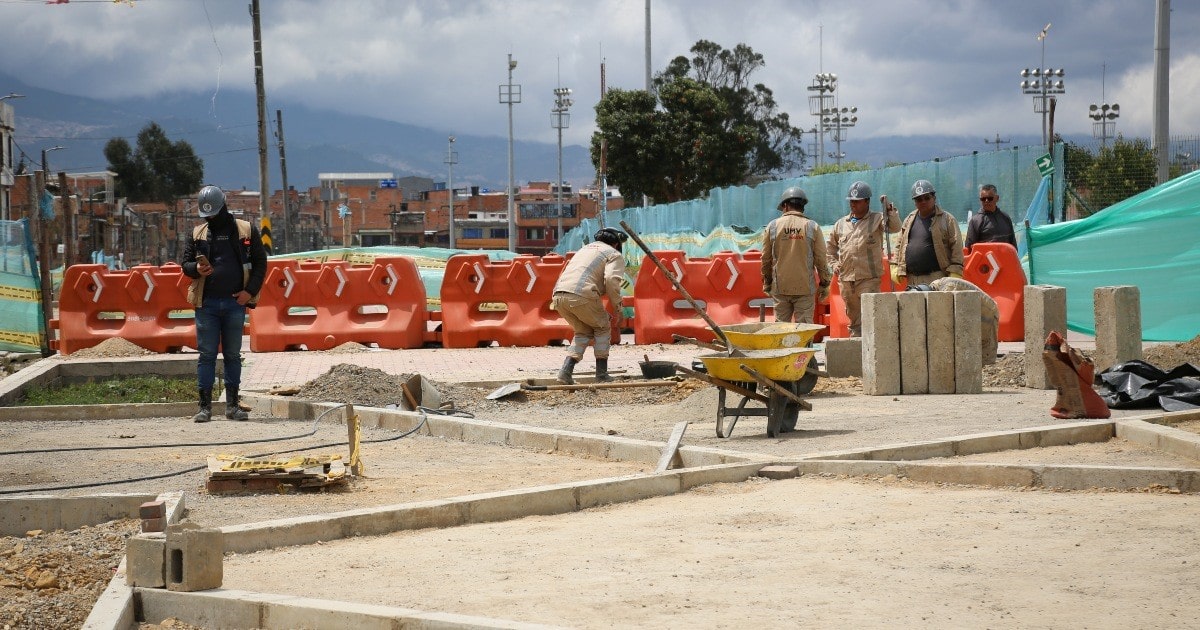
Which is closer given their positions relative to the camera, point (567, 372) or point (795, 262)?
point (795, 262)

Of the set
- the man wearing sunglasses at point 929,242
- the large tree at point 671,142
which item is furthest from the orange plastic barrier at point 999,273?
the large tree at point 671,142

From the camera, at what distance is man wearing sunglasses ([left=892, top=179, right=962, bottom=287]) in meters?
13.2

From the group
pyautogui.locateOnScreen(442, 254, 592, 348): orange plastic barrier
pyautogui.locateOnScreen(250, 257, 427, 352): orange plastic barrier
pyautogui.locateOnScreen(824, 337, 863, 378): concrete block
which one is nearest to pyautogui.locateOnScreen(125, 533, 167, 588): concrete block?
pyautogui.locateOnScreen(824, 337, 863, 378): concrete block

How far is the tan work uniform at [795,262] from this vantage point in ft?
42.0

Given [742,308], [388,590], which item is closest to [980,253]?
[742,308]

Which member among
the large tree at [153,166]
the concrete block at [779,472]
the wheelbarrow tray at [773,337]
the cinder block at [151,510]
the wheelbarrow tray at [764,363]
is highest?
the large tree at [153,166]

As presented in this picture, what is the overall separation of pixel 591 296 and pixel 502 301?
21.3ft

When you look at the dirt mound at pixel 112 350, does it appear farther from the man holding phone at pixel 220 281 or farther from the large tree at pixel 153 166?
the large tree at pixel 153 166

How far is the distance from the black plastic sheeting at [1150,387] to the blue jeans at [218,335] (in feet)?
23.4

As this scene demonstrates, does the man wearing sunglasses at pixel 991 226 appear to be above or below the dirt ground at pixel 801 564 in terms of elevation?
above

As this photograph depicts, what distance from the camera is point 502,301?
19.6 meters

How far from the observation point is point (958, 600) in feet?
15.9

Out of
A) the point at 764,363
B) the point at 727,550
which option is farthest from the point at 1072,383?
the point at 727,550

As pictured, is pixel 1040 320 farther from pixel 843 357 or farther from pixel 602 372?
pixel 602 372
